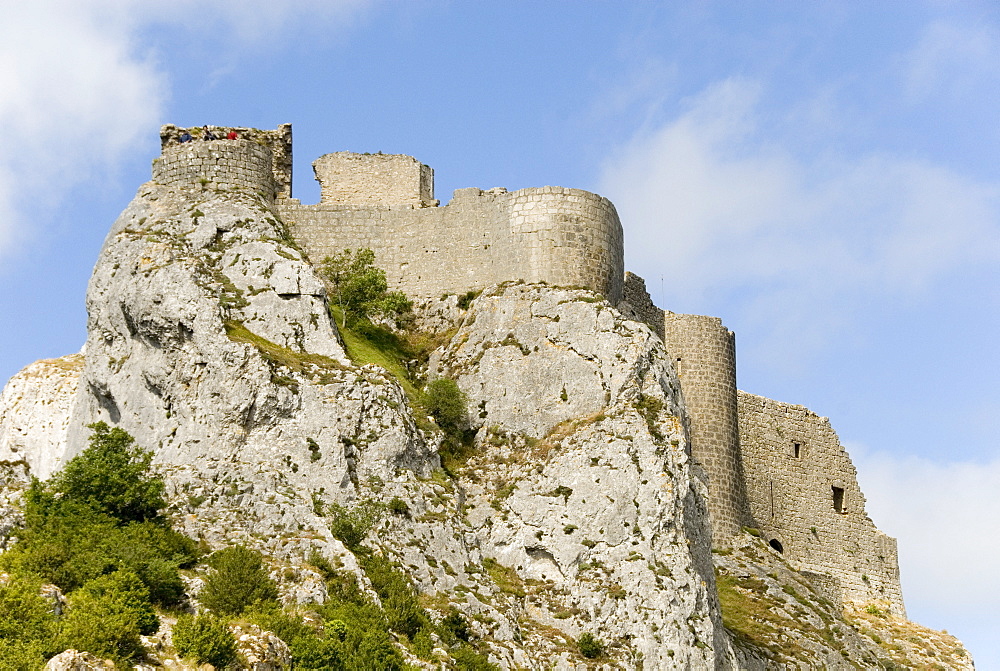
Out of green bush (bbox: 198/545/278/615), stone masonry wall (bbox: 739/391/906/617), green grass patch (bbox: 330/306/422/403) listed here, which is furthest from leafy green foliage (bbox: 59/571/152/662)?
stone masonry wall (bbox: 739/391/906/617)

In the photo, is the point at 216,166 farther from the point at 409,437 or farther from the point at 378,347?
the point at 409,437

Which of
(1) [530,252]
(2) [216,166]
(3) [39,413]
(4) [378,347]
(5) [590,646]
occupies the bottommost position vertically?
(5) [590,646]

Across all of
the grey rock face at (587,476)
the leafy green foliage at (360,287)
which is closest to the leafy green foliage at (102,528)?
the grey rock face at (587,476)

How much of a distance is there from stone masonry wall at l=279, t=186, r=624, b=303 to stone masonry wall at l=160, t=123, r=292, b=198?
2.42ft

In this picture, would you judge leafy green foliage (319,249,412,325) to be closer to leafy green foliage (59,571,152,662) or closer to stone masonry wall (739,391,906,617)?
leafy green foliage (59,571,152,662)

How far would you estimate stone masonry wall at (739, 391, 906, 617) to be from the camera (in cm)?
6550

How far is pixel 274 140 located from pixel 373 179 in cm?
360

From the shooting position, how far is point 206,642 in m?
36.8

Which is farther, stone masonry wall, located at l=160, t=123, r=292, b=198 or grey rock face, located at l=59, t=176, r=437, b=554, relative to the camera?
stone masonry wall, located at l=160, t=123, r=292, b=198

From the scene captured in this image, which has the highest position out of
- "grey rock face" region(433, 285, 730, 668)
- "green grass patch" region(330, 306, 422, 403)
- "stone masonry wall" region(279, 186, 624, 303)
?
"stone masonry wall" region(279, 186, 624, 303)

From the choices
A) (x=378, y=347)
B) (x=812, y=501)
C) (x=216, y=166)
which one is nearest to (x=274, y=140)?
(x=216, y=166)

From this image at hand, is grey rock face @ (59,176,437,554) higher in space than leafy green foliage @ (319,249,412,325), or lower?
lower

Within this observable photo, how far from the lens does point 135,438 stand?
46.9 metres

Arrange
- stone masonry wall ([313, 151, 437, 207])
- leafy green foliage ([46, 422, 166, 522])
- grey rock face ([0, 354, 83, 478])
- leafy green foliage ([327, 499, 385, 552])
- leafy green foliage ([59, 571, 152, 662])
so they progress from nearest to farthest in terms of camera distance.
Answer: leafy green foliage ([59, 571, 152, 662]) → leafy green foliage ([46, 422, 166, 522]) → leafy green foliage ([327, 499, 385, 552]) → grey rock face ([0, 354, 83, 478]) → stone masonry wall ([313, 151, 437, 207])
